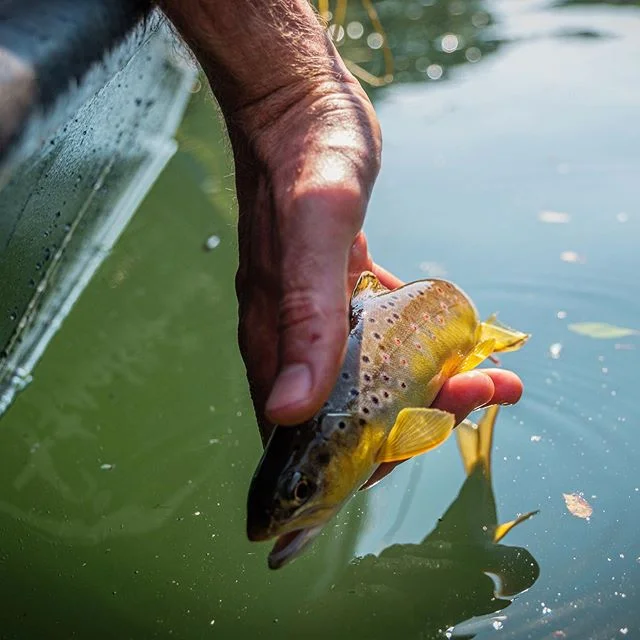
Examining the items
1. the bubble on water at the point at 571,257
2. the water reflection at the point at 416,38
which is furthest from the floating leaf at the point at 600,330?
the water reflection at the point at 416,38

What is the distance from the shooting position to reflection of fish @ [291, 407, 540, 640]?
1.86m

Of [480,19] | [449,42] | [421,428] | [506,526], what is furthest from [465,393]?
[480,19]

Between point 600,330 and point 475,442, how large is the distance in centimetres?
66

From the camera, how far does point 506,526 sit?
2074 millimetres

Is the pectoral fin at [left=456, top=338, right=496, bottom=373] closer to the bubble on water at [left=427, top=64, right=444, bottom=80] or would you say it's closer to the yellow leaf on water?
the yellow leaf on water

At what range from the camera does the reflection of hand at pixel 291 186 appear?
1.46 m

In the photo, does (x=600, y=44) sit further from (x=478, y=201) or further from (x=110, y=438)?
(x=110, y=438)

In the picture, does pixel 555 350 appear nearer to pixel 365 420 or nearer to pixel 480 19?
pixel 365 420

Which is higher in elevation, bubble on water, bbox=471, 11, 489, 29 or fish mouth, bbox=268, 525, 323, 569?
fish mouth, bbox=268, 525, 323, 569

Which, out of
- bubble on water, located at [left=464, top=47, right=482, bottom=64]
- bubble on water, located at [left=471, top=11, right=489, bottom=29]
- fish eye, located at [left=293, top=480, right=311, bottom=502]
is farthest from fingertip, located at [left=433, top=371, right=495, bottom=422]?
bubble on water, located at [left=471, top=11, right=489, bottom=29]

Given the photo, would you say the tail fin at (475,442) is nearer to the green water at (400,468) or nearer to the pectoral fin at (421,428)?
the green water at (400,468)

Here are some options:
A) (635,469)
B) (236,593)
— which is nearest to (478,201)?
(635,469)

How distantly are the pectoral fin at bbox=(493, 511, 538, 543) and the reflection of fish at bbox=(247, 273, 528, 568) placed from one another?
360 mm

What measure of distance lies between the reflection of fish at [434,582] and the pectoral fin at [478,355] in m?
0.30
